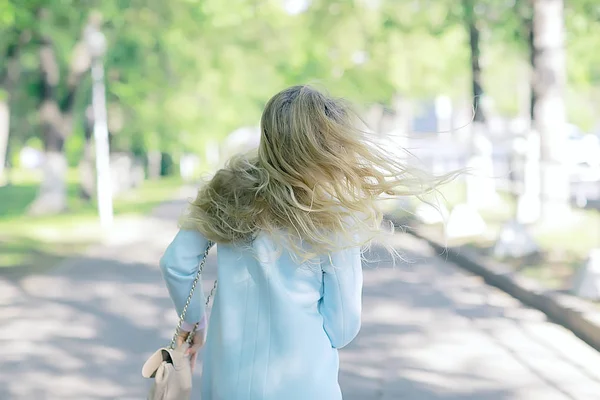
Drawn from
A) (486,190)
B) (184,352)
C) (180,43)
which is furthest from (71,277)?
(180,43)

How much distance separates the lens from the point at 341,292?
2.82 meters

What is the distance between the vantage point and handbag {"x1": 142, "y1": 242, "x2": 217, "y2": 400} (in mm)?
2994

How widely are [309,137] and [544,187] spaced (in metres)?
12.5

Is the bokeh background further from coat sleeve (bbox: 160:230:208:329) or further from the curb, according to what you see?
coat sleeve (bbox: 160:230:208:329)

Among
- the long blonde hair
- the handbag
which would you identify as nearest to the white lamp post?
the handbag

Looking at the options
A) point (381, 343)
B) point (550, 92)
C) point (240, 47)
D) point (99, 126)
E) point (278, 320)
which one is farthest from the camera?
point (240, 47)

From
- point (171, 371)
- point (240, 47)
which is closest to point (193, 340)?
point (171, 371)

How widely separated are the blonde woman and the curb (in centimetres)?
297

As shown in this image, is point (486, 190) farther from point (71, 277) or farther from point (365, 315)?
point (365, 315)

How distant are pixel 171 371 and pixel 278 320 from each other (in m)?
0.45

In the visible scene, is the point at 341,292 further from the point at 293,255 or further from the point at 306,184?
the point at 306,184

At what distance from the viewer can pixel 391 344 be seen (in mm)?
7781

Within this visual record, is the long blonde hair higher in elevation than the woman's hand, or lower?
higher

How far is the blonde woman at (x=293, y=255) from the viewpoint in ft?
9.13
